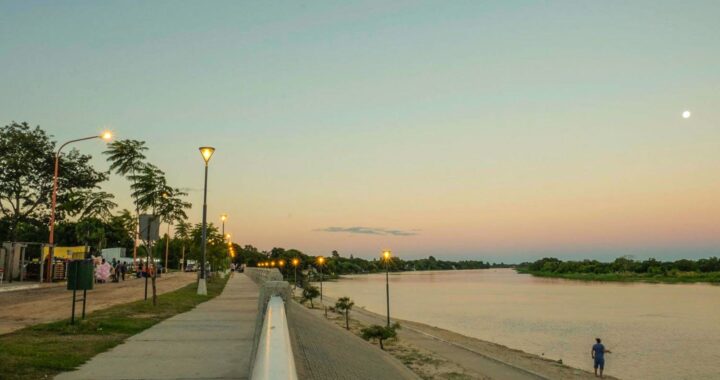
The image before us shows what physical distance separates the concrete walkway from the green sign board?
217 centimetres

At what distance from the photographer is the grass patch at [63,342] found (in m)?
8.71

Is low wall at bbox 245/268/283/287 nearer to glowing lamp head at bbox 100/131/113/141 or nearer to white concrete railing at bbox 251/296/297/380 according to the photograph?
white concrete railing at bbox 251/296/297/380

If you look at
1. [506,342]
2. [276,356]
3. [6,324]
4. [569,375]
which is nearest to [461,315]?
[506,342]

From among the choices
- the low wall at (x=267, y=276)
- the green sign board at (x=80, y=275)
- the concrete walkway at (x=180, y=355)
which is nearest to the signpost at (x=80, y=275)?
the green sign board at (x=80, y=275)

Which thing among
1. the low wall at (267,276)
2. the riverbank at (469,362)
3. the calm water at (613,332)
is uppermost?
the low wall at (267,276)

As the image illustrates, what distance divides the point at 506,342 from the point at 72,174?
4178cm

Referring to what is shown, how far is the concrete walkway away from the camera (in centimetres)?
862

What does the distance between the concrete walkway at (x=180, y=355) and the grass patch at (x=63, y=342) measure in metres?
0.33

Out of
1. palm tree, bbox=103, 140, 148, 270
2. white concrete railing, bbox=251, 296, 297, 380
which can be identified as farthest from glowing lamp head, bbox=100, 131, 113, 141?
white concrete railing, bbox=251, 296, 297, 380

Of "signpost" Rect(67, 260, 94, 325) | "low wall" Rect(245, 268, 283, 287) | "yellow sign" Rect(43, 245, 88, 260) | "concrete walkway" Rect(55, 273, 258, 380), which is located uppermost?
"yellow sign" Rect(43, 245, 88, 260)

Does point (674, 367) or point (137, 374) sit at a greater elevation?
point (137, 374)

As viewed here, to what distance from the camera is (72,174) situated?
5022 centimetres

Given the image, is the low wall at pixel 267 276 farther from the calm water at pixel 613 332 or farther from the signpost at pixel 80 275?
the calm water at pixel 613 332

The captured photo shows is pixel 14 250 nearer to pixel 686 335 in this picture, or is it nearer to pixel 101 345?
pixel 101 345
